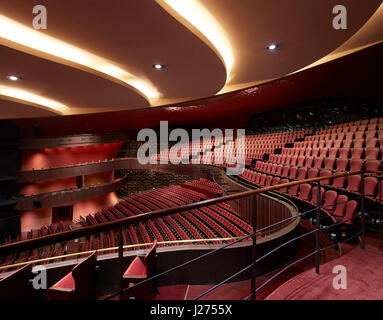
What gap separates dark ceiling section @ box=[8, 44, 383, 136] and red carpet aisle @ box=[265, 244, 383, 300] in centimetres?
288

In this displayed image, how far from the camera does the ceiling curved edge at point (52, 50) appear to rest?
2.29m

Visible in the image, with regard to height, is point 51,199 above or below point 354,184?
below

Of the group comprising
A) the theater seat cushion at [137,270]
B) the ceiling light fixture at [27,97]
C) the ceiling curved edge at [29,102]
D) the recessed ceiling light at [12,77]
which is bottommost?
the theater seat cushion at [137,270]

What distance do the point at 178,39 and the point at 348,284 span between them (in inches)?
94.6

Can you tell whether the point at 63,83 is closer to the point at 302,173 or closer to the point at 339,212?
the point at 302,173

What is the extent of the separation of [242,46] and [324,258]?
2.48 metres

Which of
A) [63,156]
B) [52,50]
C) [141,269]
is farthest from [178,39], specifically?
[63,156]

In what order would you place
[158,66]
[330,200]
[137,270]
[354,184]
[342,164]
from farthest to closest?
[158,66]
[342,164]
[354,184]
[330,200]
[137,270]

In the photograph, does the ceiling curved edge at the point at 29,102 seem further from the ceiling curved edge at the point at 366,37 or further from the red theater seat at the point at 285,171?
the ceiling curved edge at the point at 366,37

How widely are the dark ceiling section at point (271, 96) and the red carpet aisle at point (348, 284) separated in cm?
288

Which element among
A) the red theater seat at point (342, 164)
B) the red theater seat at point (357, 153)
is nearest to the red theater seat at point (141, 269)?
the red theater seat at point (342, 164)

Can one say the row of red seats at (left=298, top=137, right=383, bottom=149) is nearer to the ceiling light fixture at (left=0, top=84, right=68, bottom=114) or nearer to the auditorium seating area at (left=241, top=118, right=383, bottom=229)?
the auditorium seating area at (left=241, top=118, right=383, bottom=229)

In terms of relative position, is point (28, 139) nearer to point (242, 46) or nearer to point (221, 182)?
point (221, 182)

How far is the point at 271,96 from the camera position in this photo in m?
5.15
